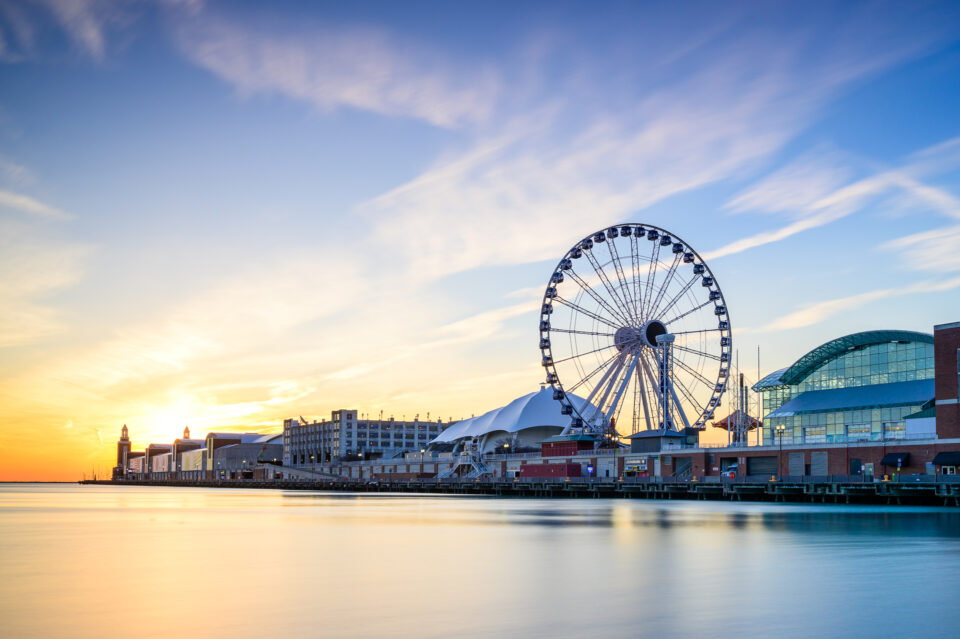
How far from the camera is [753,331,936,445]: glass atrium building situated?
282 feet

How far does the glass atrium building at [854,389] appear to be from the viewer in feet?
282

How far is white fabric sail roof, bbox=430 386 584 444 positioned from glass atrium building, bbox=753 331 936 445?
3958 cm

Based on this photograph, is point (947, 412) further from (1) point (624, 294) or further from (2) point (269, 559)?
(2) point (269, 559)

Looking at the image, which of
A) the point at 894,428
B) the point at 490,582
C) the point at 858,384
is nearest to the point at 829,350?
the point at 858,384

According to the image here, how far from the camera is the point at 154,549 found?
33.3 meters

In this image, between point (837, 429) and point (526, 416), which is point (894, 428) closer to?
point (837, 429)

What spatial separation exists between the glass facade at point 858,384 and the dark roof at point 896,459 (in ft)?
27.8

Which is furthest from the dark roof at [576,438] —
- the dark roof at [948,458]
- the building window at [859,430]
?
the dark roof at [948,458]

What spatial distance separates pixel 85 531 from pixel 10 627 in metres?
28.6

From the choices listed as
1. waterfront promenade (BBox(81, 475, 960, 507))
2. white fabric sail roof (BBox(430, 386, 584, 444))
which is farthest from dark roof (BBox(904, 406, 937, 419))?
white fabric sail roof (BBox(430, 386, 584, 444))

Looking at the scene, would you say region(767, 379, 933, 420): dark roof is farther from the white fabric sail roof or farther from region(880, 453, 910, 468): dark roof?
the white fabric sail roof

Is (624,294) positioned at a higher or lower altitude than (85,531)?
higher

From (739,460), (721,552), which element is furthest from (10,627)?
(739,460)

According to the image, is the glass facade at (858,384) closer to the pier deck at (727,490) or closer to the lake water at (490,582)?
the pier deck at (727,490)
